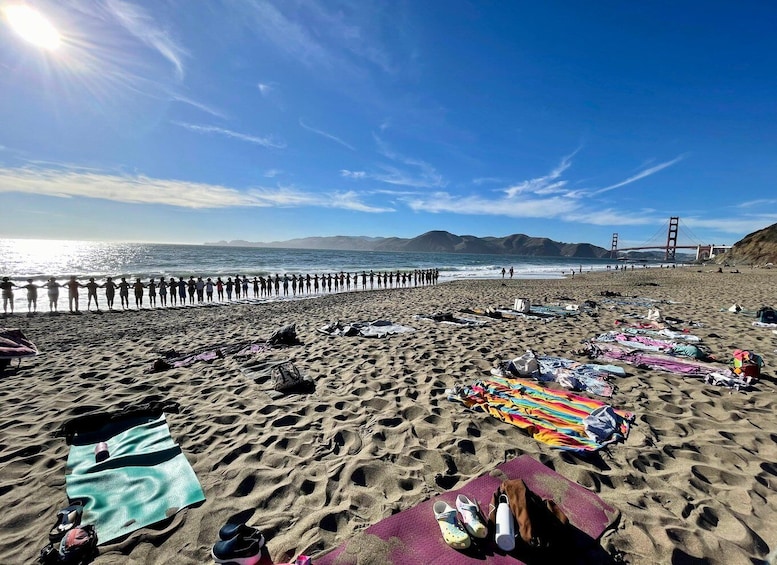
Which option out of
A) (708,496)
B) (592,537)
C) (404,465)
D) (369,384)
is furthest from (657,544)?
(369,384)

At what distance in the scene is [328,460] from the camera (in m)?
3.42

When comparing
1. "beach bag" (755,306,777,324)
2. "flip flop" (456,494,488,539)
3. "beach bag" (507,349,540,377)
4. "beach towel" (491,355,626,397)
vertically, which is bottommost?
"flip flop" (456,494,488,539)

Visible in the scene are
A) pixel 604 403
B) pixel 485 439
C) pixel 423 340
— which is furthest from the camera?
pixel 423 340

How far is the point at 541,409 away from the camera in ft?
14.3

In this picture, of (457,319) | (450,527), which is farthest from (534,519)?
(457,319)

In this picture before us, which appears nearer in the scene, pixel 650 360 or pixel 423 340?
Answer: pixel 650 360

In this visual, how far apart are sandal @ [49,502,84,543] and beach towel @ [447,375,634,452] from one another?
3986mm

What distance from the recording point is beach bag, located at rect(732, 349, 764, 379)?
4.95m

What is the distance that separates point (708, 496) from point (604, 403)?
65.7 inches

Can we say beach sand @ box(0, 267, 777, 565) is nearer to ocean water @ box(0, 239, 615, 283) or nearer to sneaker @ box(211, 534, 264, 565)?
sneaker @ box(211, 534, 264, 565)

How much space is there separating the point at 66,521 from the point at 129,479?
1.95ft

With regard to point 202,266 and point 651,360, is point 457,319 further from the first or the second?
point 202,266

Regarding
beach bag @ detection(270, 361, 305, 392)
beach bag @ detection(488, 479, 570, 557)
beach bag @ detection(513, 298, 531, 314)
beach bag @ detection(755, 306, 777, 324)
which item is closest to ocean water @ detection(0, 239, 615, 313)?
beach bag @ detection(270, 361, 305, 392)

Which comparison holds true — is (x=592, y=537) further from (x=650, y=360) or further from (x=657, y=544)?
(x=650, y=360)
